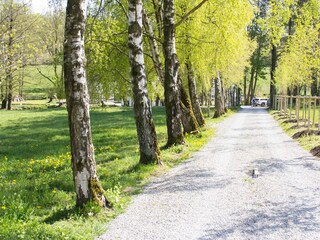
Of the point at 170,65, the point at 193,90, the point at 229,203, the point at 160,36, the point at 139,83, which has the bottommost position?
the point at 229,203

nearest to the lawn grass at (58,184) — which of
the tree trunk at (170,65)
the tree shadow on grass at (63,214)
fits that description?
the tree shadow on grass at (63,214)

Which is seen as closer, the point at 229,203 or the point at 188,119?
the point at 229,203

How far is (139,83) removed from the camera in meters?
11.6

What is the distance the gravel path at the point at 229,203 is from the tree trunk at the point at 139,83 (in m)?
1.27

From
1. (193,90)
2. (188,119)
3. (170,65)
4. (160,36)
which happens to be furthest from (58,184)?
(193,90)

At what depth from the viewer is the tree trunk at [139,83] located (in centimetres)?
1148

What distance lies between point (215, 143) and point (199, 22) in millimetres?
5992

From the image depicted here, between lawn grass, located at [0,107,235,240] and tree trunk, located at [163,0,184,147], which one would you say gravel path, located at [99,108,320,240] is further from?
tree trunk, located at [163,0,184,147]

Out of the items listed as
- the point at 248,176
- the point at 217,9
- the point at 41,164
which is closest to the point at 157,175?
the point at 248,176

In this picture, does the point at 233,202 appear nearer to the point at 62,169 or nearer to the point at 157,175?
the point at 157,175

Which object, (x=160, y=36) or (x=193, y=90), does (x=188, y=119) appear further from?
(x=160, y=36)

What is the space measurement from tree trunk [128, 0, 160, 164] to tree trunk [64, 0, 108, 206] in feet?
14.0

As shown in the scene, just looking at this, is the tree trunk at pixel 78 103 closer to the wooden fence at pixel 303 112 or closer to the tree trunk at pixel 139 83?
the tree trunk at pixel 139 83

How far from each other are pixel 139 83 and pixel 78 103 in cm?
452
